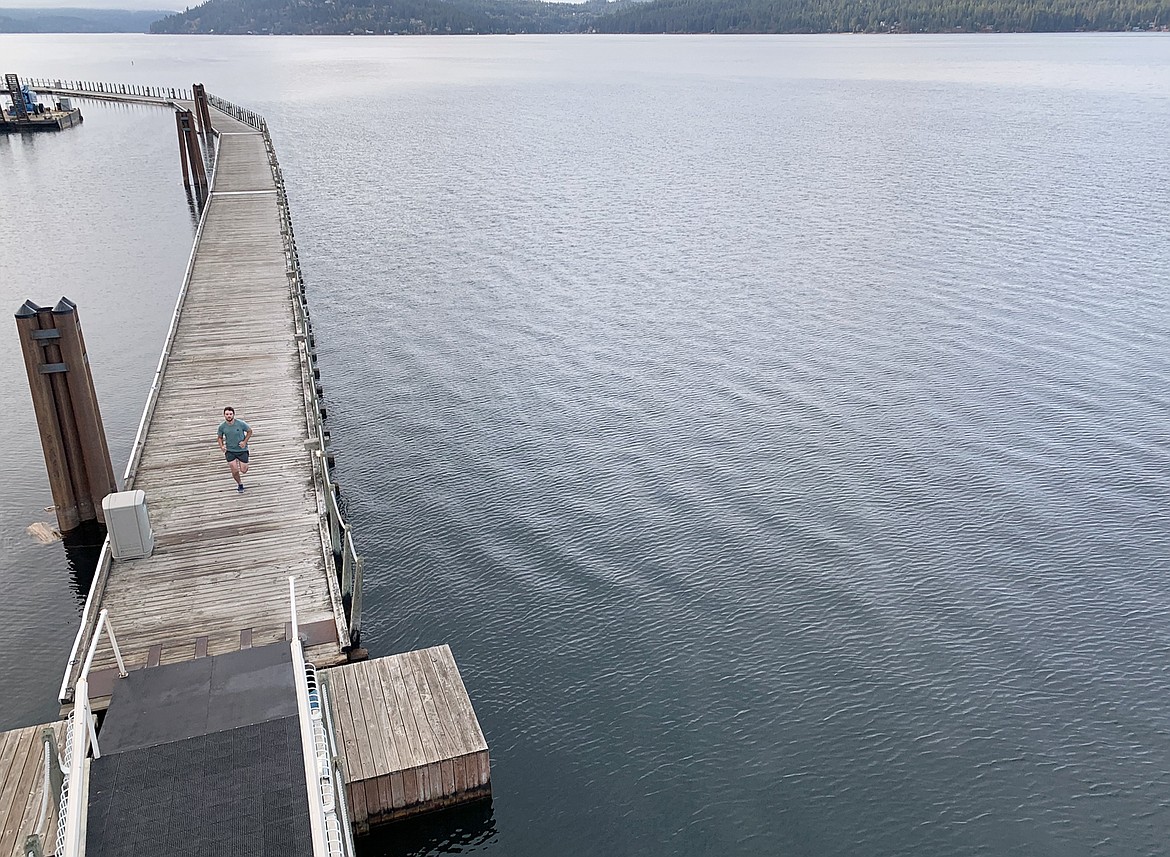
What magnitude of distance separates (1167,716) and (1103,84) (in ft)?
407

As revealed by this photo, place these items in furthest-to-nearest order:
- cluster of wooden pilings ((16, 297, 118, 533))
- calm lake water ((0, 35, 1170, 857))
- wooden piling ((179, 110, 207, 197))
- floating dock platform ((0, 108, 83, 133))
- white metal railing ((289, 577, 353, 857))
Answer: floating dock platform ((0, 108, 83, 133)) < wooden piling ((179, 110, 207, 197)) < cluster of wooden pilings ((16, 297, 118, 533)) < calm lake water ((0, 35, 1170, 857)) < white metal railing ((289, 577, 353, 857))

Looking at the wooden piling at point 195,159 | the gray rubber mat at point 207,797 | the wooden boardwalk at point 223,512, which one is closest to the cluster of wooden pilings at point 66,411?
the wooden boardwalk at point 223,512

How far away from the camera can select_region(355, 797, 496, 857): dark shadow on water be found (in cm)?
1195

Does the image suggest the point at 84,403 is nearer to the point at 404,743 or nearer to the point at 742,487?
the point at 404,743

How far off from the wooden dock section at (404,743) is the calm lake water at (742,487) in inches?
32.5

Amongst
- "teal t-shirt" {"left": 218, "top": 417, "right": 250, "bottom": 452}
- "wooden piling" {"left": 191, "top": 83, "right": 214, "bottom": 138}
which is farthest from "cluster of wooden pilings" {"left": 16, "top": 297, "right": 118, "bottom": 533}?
"wooden piling" {"left": 191, "top": 83, "right": 214, "bottom": 138}

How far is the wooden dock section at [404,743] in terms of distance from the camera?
11461 mm

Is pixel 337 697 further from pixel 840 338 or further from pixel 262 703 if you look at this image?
pixel 840 338

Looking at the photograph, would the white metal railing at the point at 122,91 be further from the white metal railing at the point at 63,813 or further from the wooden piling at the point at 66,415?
the white metal railing at the point at 63,813

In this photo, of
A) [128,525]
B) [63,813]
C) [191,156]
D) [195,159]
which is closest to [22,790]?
[63,813]

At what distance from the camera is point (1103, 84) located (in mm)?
114500

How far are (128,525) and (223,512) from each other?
1808mm

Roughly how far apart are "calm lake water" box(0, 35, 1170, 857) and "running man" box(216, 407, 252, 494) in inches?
139

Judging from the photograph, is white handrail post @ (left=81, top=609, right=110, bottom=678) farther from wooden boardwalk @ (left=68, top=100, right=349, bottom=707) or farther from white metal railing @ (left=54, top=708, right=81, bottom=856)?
wooden boardwalk @ (left=68, top=100, right=349, bottom=707)
